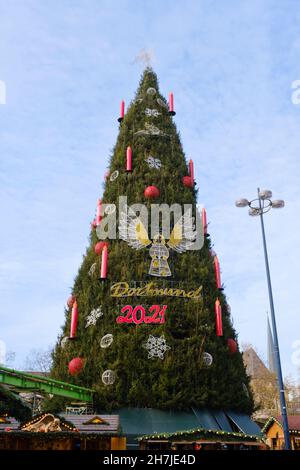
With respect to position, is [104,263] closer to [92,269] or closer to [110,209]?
[92,269]

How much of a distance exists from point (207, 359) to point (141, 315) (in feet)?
16.5

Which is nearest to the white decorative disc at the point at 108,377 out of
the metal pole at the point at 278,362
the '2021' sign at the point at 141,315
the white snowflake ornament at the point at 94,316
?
the '2021' sign at the point at 141,315

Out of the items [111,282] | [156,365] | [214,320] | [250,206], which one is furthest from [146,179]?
[250,206]

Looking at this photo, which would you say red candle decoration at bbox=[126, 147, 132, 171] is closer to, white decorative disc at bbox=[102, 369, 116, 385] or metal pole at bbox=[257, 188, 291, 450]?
white decorative disc at bbox=[102, 369, 116, 385]

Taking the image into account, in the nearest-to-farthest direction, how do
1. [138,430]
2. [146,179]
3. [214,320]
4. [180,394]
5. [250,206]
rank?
[250,206], [138,430], [180,394], [214,320], [146,179]

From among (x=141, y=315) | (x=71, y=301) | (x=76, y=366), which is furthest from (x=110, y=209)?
(x=76, y=366)

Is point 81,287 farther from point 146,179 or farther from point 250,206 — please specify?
point 250,206

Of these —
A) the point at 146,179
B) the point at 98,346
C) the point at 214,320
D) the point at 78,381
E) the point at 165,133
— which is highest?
the point at 165,133

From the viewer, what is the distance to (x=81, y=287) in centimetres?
3347

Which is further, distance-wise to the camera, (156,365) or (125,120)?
(125,120)

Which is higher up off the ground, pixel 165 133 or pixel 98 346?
pixel 165 133

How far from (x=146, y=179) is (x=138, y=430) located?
18332 millimetres

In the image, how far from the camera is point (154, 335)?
2930 cm

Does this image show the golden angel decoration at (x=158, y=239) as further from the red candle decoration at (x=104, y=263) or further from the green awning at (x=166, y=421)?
the green awning at (x=166, y=421)
